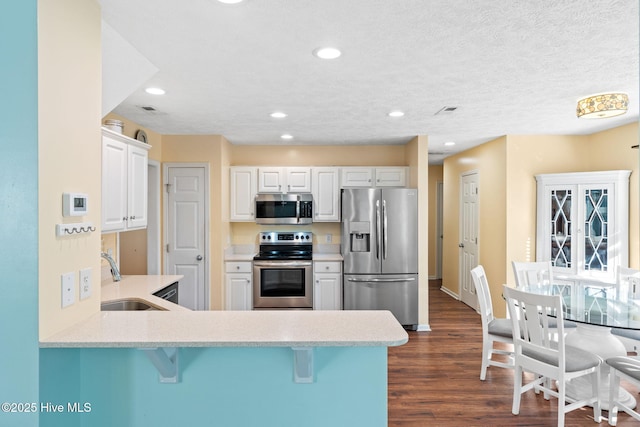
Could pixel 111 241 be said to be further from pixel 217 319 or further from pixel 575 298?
pixel 575 298

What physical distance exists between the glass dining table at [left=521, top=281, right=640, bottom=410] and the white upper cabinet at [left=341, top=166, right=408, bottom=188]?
229 cm

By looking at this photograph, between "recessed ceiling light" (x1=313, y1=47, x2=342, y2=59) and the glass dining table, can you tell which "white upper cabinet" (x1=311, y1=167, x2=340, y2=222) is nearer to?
the glass dining table

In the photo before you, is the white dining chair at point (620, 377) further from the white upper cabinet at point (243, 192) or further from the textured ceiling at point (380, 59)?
the white upper cabinet at point (243, 192)

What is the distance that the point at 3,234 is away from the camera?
4.48 ft

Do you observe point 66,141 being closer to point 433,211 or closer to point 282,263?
point 282,263

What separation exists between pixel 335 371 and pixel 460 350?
9.37ft

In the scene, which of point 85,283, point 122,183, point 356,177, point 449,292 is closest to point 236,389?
point 85,283

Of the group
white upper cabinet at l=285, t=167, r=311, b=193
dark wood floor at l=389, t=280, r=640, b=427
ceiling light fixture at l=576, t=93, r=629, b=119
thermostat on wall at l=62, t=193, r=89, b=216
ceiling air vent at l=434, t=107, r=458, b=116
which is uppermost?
ceiling air vent at l=434, t=107, r=458, b=116

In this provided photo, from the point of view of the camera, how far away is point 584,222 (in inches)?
169

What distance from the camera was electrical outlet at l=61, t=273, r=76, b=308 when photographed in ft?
4.94

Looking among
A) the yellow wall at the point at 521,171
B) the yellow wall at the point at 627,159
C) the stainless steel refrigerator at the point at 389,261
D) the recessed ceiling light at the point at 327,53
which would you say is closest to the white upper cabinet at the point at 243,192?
the stainless steel refrigerator at the point at 389,261

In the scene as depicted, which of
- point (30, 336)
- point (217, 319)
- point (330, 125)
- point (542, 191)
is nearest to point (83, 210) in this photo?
point (30, 336)

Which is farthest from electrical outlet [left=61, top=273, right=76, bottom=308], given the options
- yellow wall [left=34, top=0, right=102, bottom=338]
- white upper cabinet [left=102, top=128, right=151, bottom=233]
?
white upper cabinet [left=102, top=128, right=151, bottom=233]

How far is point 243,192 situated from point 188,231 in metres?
0.89
